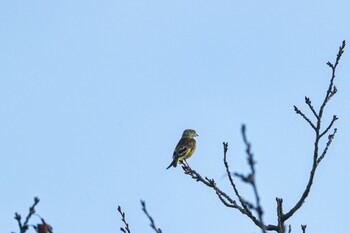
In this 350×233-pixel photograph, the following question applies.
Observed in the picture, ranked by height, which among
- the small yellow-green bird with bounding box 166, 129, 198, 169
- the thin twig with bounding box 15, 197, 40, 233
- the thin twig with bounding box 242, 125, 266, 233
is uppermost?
the small yellow-green bird with bounding box 166, 129, 198, 169

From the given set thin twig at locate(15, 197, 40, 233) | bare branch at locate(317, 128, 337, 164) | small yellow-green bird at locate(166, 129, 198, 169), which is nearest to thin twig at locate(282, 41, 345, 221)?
bare branch at locate(317, 128, 337, 164)

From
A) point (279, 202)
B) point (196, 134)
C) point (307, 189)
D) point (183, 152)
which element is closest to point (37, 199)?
point (279, 202)

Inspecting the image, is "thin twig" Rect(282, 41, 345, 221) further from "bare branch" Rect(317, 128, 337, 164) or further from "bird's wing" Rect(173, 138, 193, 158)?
"bird's wing" Rect(173, 138, 193, 158)

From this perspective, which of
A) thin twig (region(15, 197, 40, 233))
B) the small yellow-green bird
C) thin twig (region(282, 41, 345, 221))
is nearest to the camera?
thin twig (region(15, 197, 40, 233))

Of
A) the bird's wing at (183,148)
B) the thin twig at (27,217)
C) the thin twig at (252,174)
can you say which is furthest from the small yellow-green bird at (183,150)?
the thin twig at (252,174)

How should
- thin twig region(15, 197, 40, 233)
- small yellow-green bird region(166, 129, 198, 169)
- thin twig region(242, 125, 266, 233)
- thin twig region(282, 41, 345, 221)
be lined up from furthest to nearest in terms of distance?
small yellow-green bird region(166, 129, 198, 169) < thin twig region(282, 41, 345, 221) < thin twig region(15, 197, 40, 233) < thin twig region(242, 125, 266, 233)

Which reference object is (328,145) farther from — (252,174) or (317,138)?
(252,174)

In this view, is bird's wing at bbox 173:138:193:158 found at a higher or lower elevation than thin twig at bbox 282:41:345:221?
higher

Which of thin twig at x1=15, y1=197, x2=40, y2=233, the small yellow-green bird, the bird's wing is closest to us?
thin twig at x1=15, y1=197, x2=40, y2=233

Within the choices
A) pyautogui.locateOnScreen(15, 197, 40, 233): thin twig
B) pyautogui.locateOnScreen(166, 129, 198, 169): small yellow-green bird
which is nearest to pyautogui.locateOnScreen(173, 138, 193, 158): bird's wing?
pyautogui.locateOnScreen(166, 129, 198, 169): small yellow-green bird

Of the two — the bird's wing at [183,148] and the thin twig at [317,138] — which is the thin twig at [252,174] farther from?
the bird's wing at [183,148]

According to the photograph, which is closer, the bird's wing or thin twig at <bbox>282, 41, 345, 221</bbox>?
thin twig at <bbox>282, 41, 345, 221</bbox>

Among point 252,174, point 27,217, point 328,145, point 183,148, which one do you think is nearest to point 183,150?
point 183,148

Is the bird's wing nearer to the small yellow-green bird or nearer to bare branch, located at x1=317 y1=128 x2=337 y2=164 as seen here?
the small yellow-green bird
